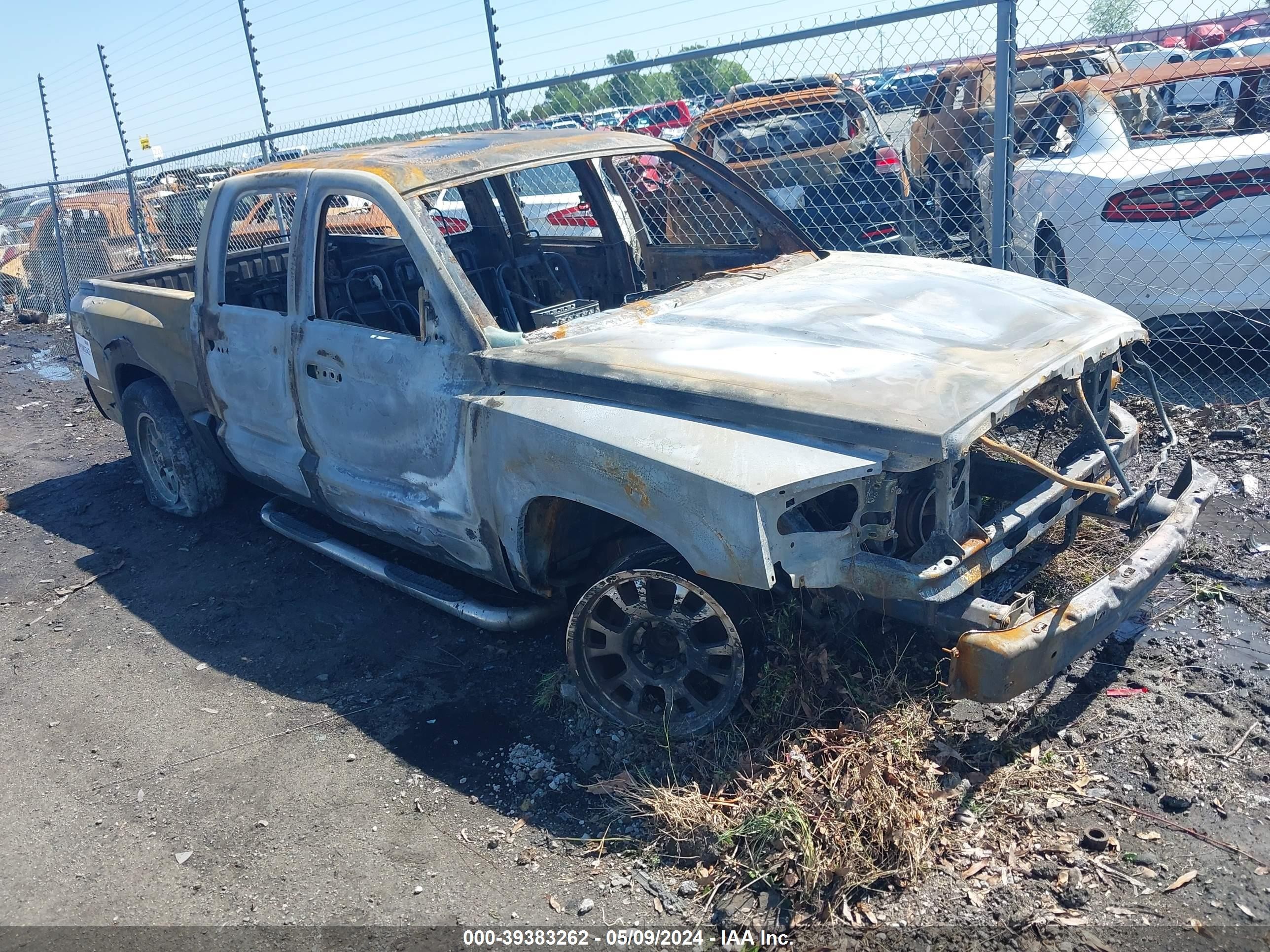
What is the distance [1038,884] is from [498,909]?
56.1 inches

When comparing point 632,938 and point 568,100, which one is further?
point 568,100

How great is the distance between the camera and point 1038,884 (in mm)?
2564

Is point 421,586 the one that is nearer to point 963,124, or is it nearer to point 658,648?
point 658,648

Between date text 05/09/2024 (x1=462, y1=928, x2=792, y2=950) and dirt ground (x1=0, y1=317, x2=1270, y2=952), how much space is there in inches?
1.2

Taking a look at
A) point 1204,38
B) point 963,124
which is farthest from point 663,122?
point 1204,38

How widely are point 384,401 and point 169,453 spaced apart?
2330 millimetres

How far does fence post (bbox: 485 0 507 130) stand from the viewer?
739cm

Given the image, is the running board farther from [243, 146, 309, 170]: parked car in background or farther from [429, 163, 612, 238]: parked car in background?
[243, 146, 309, 170]: parked car in background

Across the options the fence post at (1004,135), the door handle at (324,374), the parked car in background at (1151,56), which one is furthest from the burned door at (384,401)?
the parked car in background at (1151,56)

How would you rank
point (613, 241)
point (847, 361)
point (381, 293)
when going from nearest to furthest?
1. point (847, 361)
2. point (381, 293)
3. point (613, 241)

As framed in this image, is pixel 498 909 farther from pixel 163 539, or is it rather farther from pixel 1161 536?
pixel 163 539

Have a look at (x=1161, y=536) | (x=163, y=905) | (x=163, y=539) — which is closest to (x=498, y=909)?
(x=163, y=905)

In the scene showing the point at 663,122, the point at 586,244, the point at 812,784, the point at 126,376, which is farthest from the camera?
the point at 663,122

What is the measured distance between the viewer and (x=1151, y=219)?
5598 mm
